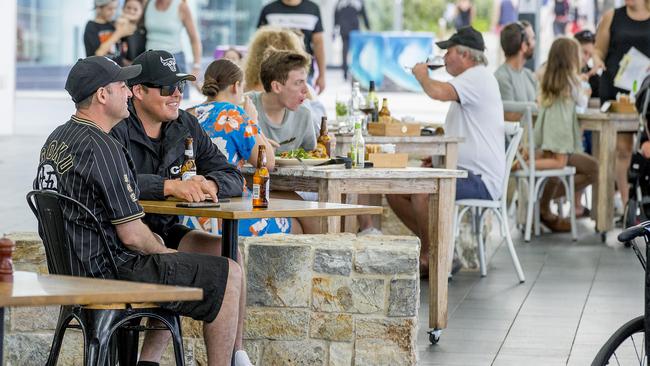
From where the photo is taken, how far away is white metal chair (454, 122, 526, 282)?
25.6ft

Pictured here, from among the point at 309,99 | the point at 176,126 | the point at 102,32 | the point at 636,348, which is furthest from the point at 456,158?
the point at 102,32

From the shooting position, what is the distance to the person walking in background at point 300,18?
10.9 m

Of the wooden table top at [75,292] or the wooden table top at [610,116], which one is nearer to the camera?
the wooden table top at [75,292]

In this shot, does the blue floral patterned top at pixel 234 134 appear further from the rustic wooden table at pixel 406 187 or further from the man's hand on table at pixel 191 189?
the man's hand on table at pixel 191 189

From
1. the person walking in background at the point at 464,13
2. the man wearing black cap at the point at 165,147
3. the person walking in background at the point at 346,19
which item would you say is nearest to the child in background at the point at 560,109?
the man wearing black cap at the point at 165,147

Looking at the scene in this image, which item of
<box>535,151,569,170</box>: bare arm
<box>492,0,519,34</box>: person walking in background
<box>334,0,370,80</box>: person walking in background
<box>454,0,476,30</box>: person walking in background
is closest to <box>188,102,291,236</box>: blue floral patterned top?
<box>535,151,569,170</box>: bare arm

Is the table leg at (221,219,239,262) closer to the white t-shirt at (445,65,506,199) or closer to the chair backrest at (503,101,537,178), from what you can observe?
the white t-shirt at (445,65,506,199)

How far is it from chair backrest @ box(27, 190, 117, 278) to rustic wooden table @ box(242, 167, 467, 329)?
182 centimetres

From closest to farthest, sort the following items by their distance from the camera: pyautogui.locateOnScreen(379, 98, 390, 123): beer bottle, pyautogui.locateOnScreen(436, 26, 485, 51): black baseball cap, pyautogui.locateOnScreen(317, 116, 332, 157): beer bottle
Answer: pyautogui.locateOnScreen(317, 116, 332, 157): beer bottle, pyautogui.locateOnScreen(436, 26, 485, 51): black baseball cap, pyautogui.locateOnScreen(379, 98, 390, 123): beer bottle

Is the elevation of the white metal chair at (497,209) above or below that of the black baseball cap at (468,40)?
below

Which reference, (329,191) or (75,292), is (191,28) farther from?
(75,292)

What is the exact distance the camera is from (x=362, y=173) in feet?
19.8

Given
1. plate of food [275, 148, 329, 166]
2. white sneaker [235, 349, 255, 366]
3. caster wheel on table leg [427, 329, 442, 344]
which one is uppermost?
plate of food [275, 148, 329, 166]

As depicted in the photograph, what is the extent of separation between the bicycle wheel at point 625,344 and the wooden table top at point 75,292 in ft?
4.74
